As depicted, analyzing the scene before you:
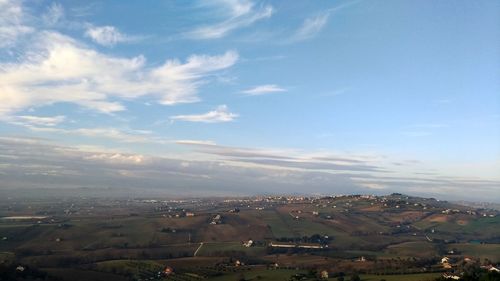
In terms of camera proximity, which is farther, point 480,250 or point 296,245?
point 296,245

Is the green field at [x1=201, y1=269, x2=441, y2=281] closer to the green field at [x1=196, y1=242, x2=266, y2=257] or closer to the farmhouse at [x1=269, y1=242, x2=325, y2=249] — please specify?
the green field at [x1=196, y1=242, x2=266, y2=257]

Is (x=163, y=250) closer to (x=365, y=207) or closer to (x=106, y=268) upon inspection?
(x=106, y=268)

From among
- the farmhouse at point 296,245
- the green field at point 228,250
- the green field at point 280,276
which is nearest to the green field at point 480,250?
the green field at point 280,276

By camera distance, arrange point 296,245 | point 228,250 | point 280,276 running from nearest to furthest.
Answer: point 280,276
point 228,250
point 296,245

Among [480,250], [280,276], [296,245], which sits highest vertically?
[480,250]

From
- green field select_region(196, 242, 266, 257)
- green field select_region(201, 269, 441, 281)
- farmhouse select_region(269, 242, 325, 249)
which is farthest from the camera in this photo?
farmhouse select_region(269, 242, 325, 249)

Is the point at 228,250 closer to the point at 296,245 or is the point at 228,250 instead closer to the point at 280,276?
the point at 296,245

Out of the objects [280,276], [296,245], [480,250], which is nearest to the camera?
[280,276]

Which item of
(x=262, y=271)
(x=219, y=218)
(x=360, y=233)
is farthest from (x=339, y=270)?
(x=219, y=218)

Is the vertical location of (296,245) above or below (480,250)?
below

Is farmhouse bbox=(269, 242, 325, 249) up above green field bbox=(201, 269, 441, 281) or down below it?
above

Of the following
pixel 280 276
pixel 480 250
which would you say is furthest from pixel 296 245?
pixel 480 250

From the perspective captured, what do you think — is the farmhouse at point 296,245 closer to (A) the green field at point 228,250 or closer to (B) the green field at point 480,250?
(A) the green field at point 228,250

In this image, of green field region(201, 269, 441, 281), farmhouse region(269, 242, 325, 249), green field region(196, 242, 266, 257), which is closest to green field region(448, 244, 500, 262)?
green field region(201, 269, 441, 281)
